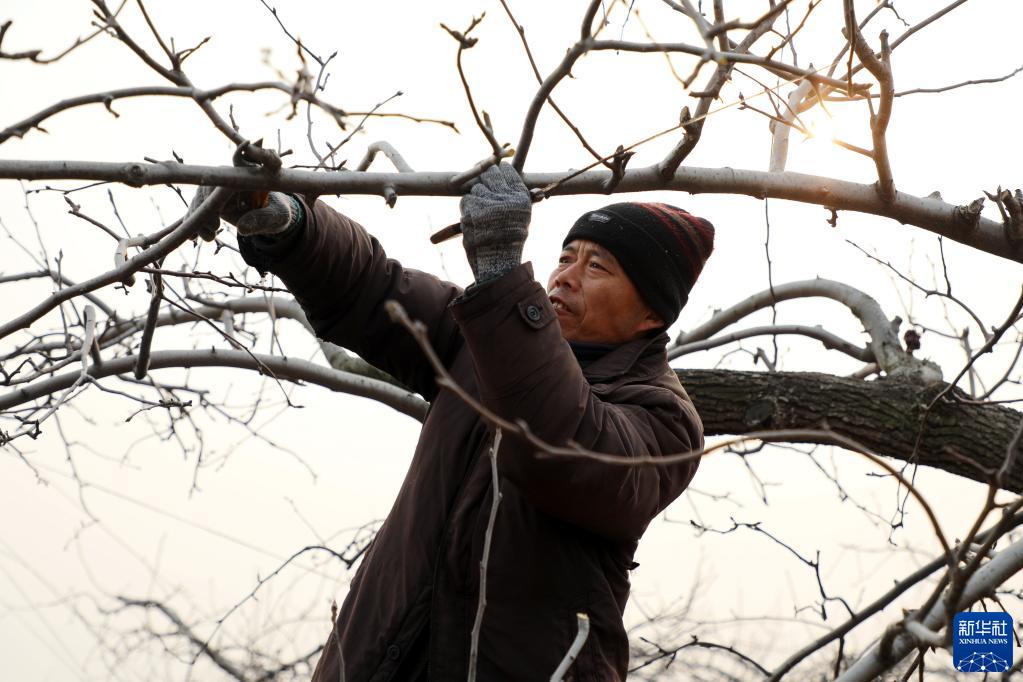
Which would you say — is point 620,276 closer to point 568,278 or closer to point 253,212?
point 568,278

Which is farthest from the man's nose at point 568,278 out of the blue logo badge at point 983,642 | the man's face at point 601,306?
the blue logo badge at point 983,642

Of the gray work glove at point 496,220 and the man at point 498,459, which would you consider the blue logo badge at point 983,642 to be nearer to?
the man at point 498,459

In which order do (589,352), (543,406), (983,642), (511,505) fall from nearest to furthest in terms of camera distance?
(543,406)
(511,505)
(589,352)
(983,642)

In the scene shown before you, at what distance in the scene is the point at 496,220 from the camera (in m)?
1.92

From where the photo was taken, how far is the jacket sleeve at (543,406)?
190cm

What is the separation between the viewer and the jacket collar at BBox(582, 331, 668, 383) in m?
2.33

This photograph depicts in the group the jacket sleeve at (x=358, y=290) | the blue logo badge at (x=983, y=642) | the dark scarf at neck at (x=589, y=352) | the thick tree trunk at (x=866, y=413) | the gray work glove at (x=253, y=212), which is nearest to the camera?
the gray work glove at (x=253, y=212)

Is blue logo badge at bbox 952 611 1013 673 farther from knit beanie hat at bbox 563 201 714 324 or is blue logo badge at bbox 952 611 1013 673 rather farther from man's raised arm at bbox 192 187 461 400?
man's raised arm at bbox 192 187 461 400

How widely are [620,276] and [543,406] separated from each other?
2.23ft

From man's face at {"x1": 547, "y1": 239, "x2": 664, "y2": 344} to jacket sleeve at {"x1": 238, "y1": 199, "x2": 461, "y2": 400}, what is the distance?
0.82 ft

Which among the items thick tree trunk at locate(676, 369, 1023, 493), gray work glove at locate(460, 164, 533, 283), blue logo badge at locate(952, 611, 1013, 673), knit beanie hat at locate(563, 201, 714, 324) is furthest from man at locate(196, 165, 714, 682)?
thick tree trunk at locate(676, 369, 1023, 493)

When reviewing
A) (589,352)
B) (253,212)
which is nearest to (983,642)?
(589,352)

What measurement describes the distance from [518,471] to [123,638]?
3.26 meters

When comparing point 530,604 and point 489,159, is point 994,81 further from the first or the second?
point 530,604
